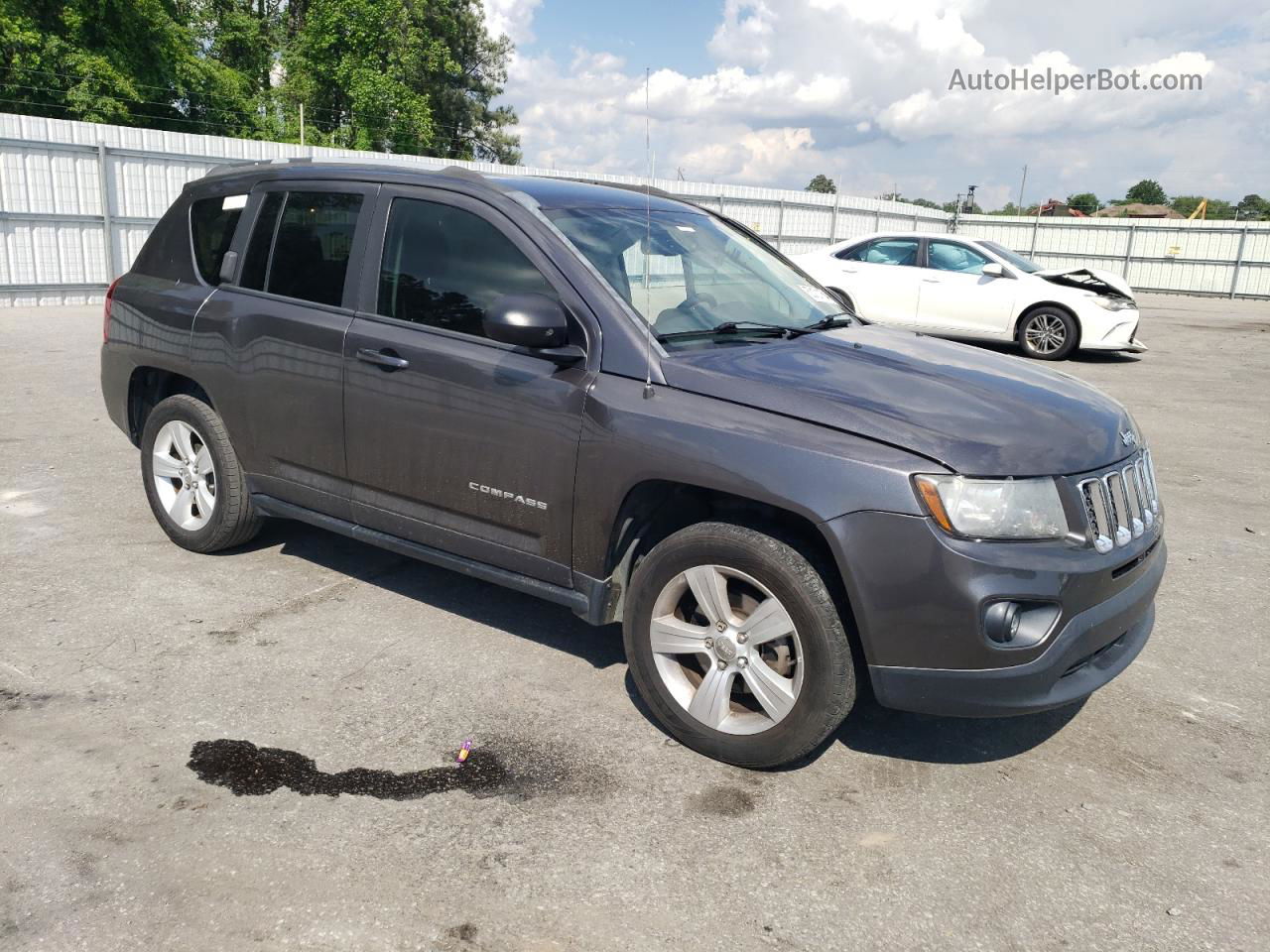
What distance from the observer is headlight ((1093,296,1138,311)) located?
43.0ft

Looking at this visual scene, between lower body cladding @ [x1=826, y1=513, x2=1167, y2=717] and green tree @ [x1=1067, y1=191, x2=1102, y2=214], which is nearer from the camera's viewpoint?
lower body cladding @ [x1=826, y1=513, x2=1167, y2=717]

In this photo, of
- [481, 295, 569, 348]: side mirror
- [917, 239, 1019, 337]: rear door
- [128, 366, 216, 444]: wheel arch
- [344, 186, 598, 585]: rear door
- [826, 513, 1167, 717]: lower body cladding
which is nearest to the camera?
[826, 513, 1167, 717]: lower body cladding

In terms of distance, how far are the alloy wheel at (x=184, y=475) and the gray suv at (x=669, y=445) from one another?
3 centimetres

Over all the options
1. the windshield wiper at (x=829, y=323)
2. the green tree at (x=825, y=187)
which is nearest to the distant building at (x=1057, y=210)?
the green tree at (x=825, y=187)

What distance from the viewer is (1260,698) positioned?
3.90 meters

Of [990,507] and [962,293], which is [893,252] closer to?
[962,293]

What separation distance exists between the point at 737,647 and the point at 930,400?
3.26 ft

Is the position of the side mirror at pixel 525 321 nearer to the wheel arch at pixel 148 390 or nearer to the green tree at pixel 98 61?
the wheel arch at pixel 148 390

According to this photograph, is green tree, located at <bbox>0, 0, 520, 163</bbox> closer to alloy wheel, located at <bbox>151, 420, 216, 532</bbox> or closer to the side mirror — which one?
alloy wheel, located at <bbox>151, 420, 216, 532</bbox>

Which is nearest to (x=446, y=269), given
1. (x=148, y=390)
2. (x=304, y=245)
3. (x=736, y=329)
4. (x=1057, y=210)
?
(x=304, y=245)

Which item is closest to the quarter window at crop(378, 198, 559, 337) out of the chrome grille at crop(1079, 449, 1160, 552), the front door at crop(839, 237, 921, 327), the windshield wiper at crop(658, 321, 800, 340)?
the windshield wiper at crop(658, 321, 800, 340)

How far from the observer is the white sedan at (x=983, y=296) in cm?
1319

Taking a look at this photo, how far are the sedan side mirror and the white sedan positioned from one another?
10839mm

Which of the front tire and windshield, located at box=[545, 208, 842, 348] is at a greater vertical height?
windshield, located at box=[545, 208, 842, 348]
